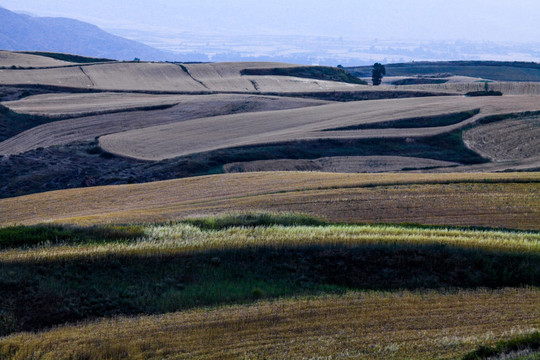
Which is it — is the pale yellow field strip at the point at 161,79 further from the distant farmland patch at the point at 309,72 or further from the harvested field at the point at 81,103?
the harvested field at the point at 81,103

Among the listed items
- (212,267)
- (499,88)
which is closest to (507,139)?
(212,267)

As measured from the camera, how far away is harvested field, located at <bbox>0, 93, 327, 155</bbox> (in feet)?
172

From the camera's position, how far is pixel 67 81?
81.9 meters

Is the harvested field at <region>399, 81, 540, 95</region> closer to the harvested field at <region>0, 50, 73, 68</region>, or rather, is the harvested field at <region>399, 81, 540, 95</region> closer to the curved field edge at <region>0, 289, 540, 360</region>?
the harvested field at <region>0, 50, 73, 68</region>

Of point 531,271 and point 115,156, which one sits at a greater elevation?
point 531,271

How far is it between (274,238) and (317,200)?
32.2 ft

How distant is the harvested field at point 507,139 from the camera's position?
44.6 m

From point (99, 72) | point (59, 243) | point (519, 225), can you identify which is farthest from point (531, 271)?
point (99, 72)

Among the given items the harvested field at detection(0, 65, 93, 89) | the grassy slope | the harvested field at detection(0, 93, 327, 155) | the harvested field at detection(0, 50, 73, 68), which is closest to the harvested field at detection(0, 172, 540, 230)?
the grassy slope

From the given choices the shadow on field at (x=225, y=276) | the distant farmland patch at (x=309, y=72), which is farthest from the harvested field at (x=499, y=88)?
the shadow on field at (x=225, y=276)

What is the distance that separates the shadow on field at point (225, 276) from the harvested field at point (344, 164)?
25.0m

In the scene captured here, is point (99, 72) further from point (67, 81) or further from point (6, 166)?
point (6, 166)

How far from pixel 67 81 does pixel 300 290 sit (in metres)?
75.0

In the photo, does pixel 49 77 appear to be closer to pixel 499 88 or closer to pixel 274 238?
pixel 499 88
